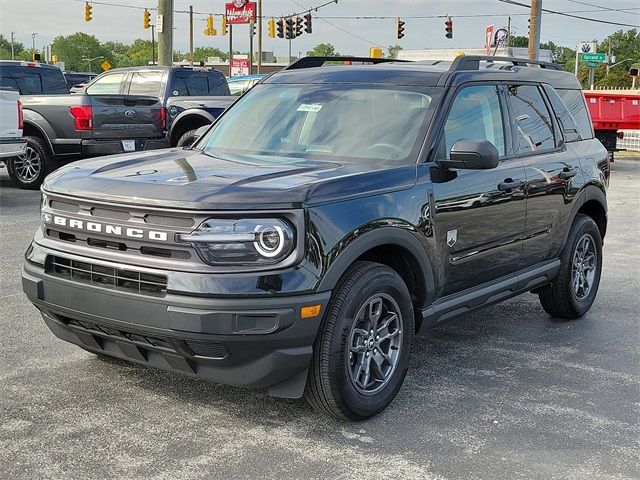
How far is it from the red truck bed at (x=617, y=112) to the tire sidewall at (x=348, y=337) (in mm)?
15231

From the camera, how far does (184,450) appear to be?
12.9ft

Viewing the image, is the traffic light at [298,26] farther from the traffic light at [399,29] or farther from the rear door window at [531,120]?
the rear door window at [531,120]

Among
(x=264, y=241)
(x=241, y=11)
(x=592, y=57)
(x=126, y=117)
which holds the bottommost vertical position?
(x=264, y=241)

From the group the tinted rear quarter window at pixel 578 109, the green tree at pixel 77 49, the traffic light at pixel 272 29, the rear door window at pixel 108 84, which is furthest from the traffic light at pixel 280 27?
the green tree at pixel 77 49

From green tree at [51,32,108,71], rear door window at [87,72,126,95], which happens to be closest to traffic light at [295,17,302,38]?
rear door window at [87,72,126,95]

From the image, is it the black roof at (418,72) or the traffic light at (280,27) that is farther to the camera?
the traffic light at (280,27)

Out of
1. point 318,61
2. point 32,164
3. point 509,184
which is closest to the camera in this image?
point 509,184

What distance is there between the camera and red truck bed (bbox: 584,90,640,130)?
18.4 metres

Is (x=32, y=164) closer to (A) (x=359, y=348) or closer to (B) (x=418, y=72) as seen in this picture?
(B) (x=418, y=72)

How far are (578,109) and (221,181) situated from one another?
3709mm

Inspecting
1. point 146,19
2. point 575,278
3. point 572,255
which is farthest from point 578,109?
point 146,19

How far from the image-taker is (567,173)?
6.08m

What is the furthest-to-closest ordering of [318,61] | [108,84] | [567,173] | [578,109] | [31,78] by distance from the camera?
[108,84]
[31,78]
[578,109]
[318,61]
[567,173]

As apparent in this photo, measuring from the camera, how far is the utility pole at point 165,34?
2109 centimetres
